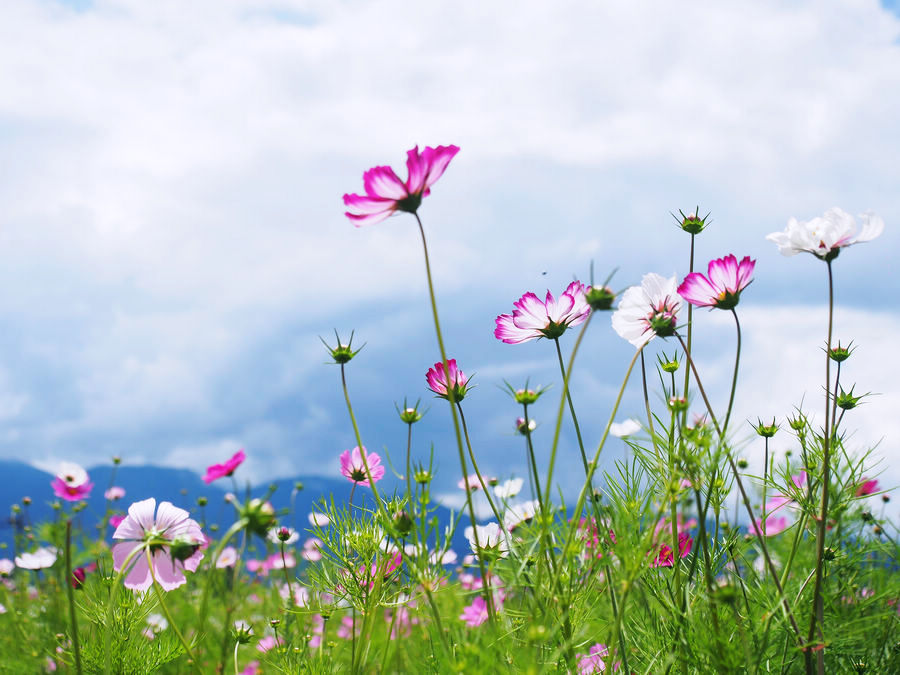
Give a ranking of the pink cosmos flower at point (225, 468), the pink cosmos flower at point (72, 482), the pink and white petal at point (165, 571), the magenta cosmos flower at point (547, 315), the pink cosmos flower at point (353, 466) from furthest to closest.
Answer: the pink cosmos flower at point (72, 482)
the pink cosmos flower at point (353, 466)
the magenta cosmos flower at point (547, 315)
the pink and white petal at point (165, 571)
the pink cosmos flower at point (225, 468)

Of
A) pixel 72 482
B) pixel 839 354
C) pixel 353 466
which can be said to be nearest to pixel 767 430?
pixel 839 354

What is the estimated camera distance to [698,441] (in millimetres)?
796

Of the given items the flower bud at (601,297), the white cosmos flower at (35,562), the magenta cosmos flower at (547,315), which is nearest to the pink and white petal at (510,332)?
the magenta cosmos flower at (547,315)

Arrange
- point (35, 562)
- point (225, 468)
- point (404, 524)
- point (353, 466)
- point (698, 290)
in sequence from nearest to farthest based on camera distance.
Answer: point (225, 468)
point (404, 524)
point (698, 290)
point (353, 466)
point (35, 562)

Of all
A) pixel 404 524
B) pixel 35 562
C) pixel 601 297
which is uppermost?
pixel 35 562

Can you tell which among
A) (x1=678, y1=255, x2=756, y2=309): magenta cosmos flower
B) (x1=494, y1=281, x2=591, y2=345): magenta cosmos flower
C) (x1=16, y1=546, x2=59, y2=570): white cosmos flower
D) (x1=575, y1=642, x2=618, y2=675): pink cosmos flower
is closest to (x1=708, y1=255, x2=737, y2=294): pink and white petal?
(x1=678, y1=255, x2=756, y2=309): magenta cosmos flower

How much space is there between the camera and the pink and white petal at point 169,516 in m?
0.89

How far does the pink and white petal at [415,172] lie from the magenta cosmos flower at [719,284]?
42cm

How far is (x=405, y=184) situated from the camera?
30.1 inches

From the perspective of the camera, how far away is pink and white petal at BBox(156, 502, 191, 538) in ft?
2.92

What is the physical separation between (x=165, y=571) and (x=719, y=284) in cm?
85

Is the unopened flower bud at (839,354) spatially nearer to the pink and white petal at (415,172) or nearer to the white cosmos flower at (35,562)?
the pink and white petal at (415,172)

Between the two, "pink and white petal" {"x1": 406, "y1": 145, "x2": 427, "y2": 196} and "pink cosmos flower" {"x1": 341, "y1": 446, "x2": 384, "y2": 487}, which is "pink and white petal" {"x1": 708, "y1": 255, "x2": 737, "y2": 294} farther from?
"pink cosmos flower" {"x1": 341, "y1": 446, "x2": 384, "y2": 487}

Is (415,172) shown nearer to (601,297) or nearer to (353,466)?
(601,297)
